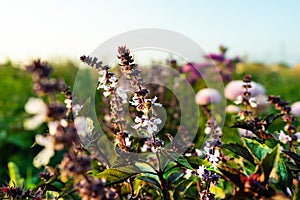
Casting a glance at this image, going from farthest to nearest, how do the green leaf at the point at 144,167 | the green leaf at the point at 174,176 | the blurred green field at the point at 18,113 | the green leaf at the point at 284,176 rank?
the blurred green field at the point at 18,113 < the green leaf at the point at 174,176 < the green leaf at the point at 144,167 < the green leaf at the point at 284,176

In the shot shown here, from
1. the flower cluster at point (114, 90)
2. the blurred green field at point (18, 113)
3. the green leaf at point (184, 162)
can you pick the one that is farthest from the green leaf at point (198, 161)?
the blurred green field at point (18, 113)

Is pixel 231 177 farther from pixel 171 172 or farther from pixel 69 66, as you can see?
pixel 69 66

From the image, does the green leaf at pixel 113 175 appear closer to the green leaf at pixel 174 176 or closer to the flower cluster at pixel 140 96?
the flower cluster at pixel 140 96

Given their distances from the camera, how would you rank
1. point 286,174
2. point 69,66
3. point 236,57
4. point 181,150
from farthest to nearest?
point 69,66 → point 236,57 → point 181,150 → point 286,174

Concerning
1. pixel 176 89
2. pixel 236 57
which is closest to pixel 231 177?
pixel 176 89

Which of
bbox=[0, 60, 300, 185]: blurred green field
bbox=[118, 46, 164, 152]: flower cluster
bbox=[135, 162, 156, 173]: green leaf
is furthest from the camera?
bbox=[0, 60, 300, 185]: blurred green field

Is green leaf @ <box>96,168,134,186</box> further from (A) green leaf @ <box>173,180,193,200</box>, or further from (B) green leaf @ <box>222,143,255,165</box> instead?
(B) green leaf @ <box>222,143,255,165</box>

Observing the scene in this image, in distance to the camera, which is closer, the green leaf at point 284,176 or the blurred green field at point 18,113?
the green leaf at point 284,176

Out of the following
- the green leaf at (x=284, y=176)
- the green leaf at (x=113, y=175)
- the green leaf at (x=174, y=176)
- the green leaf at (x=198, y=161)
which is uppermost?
the green leaf at (x=284, y=176)

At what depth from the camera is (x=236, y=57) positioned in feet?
22.9

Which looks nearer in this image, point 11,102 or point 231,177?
point 231,177

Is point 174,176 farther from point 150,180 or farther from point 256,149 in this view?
point 256,149

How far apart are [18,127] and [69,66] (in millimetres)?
3612

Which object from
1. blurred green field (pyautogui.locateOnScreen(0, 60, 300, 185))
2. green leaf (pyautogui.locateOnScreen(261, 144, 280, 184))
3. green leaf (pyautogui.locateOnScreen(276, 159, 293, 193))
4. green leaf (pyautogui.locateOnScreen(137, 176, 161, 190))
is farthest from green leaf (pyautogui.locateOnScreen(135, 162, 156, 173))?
blurred green field (pyautogui.locateOnScreen(0, 60, 300, 185))
